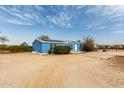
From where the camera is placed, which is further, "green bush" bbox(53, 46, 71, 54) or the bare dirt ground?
"green bush" bbox(53, 46, 71, 54)

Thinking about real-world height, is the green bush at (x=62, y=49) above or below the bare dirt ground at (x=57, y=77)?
above

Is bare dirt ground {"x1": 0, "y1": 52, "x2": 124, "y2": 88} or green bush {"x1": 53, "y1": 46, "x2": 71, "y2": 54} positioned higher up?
green bush {"x1": 53, "y1": 46, "x2": 71, "y2": 54}

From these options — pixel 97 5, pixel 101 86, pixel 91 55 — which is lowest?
pixel 101 86

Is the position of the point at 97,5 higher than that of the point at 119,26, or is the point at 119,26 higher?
the point at 97,5

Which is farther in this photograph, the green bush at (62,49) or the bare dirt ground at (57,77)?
the green bush at (62,49)

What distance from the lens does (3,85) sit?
3775 millimetres

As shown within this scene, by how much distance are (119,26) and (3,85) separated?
123 inches

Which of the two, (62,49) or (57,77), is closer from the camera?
(57,77)

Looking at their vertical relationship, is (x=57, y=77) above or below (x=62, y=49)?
below

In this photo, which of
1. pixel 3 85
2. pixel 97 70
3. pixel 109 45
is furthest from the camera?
pixel 109 45
